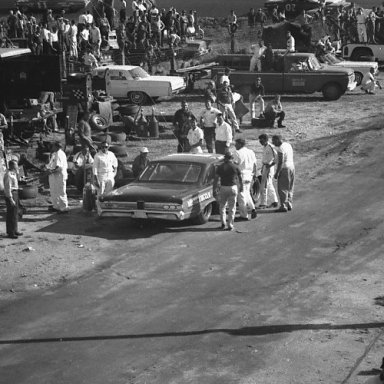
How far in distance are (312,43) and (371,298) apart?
2983 cm

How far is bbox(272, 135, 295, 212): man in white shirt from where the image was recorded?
836 inches

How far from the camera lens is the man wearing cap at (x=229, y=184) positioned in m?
19.6

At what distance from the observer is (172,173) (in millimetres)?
20672

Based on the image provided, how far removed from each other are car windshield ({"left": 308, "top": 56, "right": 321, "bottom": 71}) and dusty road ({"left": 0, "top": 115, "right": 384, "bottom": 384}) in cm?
1615

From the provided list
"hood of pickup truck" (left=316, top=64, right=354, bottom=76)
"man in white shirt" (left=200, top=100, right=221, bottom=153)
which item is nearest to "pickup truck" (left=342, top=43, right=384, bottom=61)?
"hood of pickup truck" (left=316, top=64, right=354, bottom=76)

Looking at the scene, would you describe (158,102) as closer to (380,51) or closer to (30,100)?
(30,100)

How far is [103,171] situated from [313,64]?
18.4 m

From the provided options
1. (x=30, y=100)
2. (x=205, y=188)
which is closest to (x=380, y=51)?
(x=30, y=100)

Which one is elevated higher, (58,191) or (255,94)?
(255,94)

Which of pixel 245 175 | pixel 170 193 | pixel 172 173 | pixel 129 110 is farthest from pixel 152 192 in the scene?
pixel 129 110

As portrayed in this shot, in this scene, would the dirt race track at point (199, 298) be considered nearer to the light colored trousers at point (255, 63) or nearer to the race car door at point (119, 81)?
the race car door at point (119, 81)

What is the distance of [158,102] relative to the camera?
3712 centimetres

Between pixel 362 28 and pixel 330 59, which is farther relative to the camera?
pixel 362 28

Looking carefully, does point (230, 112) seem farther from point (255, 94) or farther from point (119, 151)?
point (119, 151)
